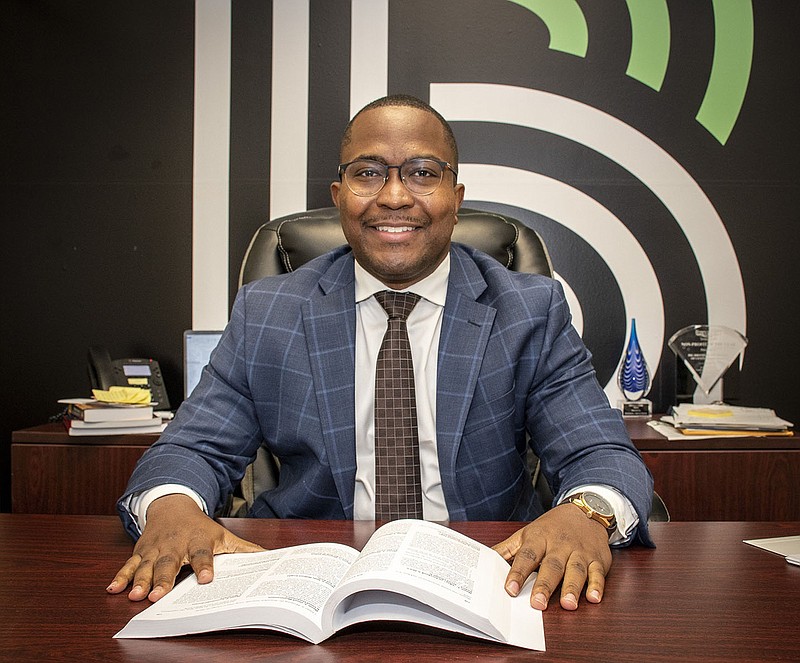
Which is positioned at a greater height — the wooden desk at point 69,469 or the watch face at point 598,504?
the watch face at point 598,504

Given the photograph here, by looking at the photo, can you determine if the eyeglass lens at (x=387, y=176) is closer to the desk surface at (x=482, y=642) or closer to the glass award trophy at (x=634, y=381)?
the desk surface at (x=482, y=642)

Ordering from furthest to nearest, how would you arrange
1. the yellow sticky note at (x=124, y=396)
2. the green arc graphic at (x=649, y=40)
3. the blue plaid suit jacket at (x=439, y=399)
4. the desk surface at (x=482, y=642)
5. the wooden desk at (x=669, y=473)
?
the green arc graphic at (x=649, y=40), the yellow sticky note at (x=124, y=396), the wooden desk at (x=669, y=473), the blue plaid suit jacket at (x=439, y=399), the desk surface at (x=482, y=642)

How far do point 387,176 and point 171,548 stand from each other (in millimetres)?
831

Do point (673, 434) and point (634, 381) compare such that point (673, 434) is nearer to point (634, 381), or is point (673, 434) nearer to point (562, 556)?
point (634, 381)

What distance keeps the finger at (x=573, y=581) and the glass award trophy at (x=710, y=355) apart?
1.85m

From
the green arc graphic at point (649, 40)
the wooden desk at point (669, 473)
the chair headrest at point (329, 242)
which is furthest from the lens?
the green arc graphic at point (649, 40)

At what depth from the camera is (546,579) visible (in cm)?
91

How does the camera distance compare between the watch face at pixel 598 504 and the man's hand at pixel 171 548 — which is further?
the watch face at pixel 598 504

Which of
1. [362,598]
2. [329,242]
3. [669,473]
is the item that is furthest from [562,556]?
[669,473]

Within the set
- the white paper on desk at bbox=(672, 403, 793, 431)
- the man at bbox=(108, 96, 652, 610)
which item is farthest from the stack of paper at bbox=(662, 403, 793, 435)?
the man at bbox=(108, 96, 652, 610)

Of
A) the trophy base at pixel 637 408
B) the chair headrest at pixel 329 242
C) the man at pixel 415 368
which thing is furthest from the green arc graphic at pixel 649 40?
the man at pixel 415 368

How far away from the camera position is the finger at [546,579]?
34.0 inches

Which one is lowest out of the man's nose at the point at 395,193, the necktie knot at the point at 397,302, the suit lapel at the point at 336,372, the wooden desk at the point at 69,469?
the wooden desk at the point at 69,469

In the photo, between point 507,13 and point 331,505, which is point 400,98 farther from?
point 507,13
